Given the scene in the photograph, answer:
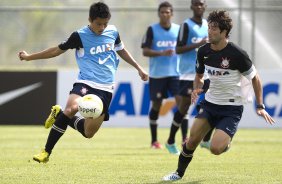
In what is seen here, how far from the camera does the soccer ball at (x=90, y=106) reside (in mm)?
9891

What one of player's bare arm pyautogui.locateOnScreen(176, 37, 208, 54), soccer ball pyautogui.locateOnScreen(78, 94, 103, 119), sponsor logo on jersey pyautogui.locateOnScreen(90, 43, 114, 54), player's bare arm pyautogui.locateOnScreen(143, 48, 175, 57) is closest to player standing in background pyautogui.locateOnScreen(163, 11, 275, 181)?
soccer ball pyautogui.locateOnScreen(78, 94, 103, 119)

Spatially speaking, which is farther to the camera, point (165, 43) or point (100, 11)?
point (165, 43)

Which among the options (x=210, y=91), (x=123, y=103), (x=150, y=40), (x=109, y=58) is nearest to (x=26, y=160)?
(x=109, y=58)

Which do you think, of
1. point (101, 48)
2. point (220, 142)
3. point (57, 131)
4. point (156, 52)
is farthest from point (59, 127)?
point (156, 52)

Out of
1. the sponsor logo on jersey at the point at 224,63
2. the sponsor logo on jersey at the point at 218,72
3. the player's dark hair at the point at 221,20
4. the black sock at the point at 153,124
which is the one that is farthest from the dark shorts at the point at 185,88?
the player's dark hair at the point at 221,20

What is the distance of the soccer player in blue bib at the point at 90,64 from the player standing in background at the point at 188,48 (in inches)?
130

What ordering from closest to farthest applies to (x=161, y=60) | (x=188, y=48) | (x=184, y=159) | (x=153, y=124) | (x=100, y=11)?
1. (x=184, y=159)
2. (x=100, y=11)
3. (x=188, y=48)
4. (x=153, y=124)
5. (x=161, y=60)

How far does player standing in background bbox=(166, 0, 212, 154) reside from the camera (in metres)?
14.0

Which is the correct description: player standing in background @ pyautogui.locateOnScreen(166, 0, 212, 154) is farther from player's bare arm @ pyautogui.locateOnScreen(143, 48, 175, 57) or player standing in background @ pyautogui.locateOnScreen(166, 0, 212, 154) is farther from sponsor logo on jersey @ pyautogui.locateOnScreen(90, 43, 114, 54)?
sponsor logo on jersey @ pyautogui.locateOnScreen(90, 43, 114, 54)

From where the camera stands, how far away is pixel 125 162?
1144cm

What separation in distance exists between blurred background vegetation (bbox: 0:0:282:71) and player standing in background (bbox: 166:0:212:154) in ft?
23.2

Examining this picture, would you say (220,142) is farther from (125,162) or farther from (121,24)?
(121,24)

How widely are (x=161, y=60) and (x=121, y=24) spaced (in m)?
6.93

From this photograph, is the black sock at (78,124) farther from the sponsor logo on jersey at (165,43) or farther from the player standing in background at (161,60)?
the sponsor logo on jersey at (165,43)
